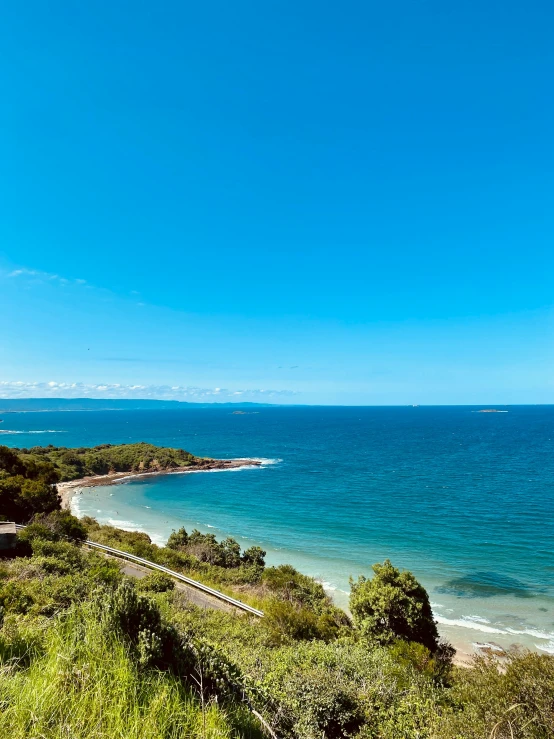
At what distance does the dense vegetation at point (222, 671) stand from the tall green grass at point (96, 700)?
0.01 meters

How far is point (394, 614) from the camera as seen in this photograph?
15.6 meters

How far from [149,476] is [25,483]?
153 ft

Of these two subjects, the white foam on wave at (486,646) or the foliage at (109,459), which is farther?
the foliage at (109,459)

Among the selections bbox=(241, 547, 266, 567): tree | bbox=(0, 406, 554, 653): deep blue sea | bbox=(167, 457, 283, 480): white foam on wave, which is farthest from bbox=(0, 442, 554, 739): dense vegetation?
bbox=(167, 457, 283, 480): white foam on wave

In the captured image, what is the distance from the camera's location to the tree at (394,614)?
1540cm

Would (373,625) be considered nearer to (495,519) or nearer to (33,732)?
(33,732)

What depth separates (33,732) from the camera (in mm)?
3061

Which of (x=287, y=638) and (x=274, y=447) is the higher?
(x=287, y=638)

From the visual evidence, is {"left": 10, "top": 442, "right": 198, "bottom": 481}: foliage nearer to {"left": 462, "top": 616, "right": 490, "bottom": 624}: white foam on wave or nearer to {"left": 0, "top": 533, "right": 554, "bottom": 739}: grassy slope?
{"left": 0, "top": 533, "right": 554, "bottom": 739}: grassy slope

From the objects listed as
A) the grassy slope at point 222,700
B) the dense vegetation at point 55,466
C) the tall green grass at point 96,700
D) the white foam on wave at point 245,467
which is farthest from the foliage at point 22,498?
the white foam on wave at point 245,467

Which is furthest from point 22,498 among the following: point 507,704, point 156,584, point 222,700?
point 507,704

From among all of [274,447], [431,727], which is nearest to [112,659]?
[431,727]

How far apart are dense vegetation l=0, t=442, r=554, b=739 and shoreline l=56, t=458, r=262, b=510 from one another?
156 feet

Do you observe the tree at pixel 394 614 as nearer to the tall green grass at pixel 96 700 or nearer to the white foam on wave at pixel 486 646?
the white foam on wave at pixel 486 646
